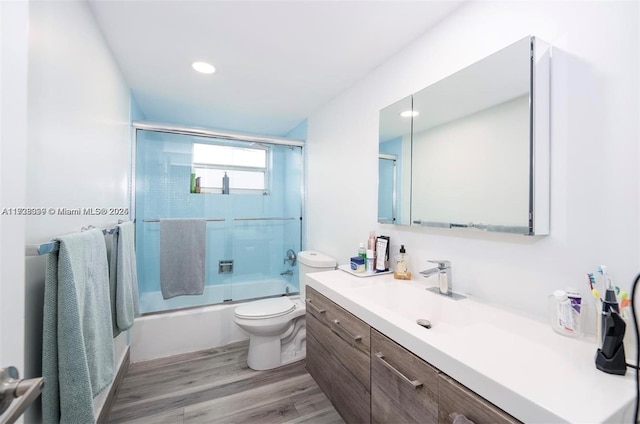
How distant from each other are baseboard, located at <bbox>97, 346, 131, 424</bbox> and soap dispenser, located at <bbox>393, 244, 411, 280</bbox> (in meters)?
1.79

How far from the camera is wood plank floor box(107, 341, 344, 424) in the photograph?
1539 mm

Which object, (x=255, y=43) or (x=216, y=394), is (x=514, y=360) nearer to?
(x=216, y=394)

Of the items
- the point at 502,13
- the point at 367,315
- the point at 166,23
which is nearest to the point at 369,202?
the point at 367,315

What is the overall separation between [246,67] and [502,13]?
147 cm

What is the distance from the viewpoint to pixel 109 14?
4.35 ft

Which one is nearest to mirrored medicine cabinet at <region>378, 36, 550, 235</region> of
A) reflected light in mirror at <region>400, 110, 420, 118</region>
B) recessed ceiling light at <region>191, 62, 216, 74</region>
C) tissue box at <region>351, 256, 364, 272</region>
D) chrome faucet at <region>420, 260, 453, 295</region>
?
reflected light in mirror at <region>400, 110, 420, 118</region>

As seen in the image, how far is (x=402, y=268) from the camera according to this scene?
5.04 feet

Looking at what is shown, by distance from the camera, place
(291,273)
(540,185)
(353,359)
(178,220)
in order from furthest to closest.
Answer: (291,273) < (178,220) < (353,359) < (540,185)

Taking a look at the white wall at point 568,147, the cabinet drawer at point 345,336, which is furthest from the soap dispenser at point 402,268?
the cabinet drawer at point 345,336

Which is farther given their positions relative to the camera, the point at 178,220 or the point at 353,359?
the point at 178,220

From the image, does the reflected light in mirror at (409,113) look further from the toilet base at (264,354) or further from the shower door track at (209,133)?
the toilet base at (264,354)

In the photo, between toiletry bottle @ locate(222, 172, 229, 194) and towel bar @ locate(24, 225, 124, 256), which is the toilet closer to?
toiletry bottle @ locate(222, 172, 229, 194)

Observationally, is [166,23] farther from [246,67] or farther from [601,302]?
[601,302]

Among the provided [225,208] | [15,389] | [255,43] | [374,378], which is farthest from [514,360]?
[225,208]
